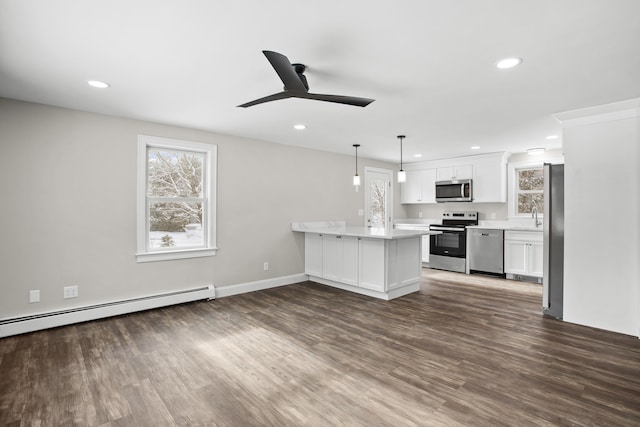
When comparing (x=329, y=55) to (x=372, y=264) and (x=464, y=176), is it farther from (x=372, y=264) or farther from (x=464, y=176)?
(x=464, y=176)

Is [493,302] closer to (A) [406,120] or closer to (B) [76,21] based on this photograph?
(A) [406,120]

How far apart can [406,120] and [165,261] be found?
3.48 meters

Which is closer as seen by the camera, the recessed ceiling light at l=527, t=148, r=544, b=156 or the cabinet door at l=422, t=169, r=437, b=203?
the recessed ceiling light at l=527, t=148, r=544, b=156

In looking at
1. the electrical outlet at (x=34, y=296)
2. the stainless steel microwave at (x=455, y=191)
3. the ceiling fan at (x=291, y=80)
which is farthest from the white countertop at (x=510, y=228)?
the electrical outlet at (x=34, y=296)

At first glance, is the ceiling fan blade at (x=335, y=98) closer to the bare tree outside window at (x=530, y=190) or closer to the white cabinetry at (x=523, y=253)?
the white cabinetry at (x=523, y=253)

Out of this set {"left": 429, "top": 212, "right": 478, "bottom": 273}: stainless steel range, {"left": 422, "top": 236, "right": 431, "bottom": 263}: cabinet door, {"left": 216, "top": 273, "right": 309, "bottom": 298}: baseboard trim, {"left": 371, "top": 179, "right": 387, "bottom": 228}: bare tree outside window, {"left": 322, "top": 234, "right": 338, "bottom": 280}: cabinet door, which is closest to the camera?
{"left": 216, "top": 273, "right": 309, "bottom": 298}: baseboard trim

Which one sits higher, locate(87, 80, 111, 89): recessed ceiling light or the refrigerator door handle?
locate(87, 80, 111, 89): recessed ceiling light

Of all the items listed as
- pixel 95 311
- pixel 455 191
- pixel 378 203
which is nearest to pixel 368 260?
pixel 378 203

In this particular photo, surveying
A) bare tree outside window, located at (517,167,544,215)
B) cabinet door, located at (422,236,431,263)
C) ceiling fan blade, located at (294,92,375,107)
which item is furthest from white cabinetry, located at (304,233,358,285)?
bare tree outside window, located at (517,167,544,215)

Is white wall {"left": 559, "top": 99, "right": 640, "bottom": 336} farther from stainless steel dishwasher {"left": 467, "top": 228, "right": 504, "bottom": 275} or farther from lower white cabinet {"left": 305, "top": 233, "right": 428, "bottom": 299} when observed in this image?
stainless steel dishwasher {"left": 467, "top": 228, "right": 504, "bottom": 275}

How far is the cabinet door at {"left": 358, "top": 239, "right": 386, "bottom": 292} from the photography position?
167 inches

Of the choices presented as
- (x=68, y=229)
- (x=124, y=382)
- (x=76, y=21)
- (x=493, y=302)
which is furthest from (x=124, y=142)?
(x=493, y=302)

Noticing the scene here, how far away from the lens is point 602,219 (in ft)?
10.8

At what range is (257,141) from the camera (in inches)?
194
